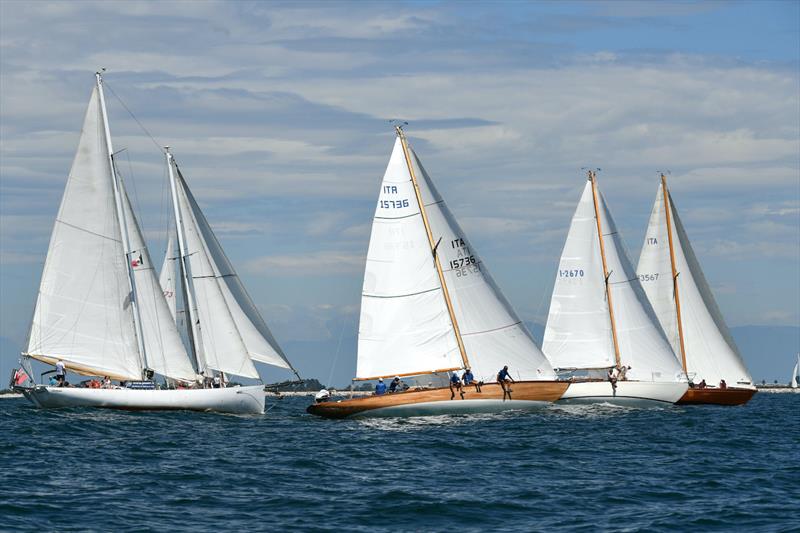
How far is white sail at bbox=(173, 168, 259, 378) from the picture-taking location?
60.5 m

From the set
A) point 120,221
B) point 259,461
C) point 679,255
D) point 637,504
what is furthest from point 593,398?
point 637,504

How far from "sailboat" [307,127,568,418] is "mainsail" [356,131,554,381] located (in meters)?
0.05

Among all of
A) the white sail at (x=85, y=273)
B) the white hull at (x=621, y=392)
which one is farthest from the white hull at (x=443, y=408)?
the white sail at (x=85, y=273)

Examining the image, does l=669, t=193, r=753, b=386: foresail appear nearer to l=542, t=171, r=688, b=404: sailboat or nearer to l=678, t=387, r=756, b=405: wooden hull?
l=678, t=387, r=756, b=405: wooden hull

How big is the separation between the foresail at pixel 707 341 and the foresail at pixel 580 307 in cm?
920

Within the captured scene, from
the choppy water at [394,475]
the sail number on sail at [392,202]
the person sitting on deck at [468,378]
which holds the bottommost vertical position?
the choppy water at [394,475]

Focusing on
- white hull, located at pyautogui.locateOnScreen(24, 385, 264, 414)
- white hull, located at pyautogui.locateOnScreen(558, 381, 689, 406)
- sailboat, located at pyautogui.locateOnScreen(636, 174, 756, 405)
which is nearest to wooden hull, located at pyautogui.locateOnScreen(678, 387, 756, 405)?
sailboat, located at pyautogui.locateOnScreen(636, 174, 756, 405)

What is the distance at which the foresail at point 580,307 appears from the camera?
224 feet

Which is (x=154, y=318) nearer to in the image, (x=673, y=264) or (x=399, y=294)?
(x=399, y=294)

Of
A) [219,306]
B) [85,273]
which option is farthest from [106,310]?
[219,306]

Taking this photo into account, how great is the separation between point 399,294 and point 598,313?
1569cm

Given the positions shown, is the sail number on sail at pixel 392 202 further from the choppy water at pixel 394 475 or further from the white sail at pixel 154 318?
the white sail at pixel 154 318

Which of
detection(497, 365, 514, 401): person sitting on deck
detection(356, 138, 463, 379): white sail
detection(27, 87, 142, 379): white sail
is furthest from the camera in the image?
detection(27, 87, 142, 379): white sail

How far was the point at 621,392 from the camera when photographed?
6625 centimetres
